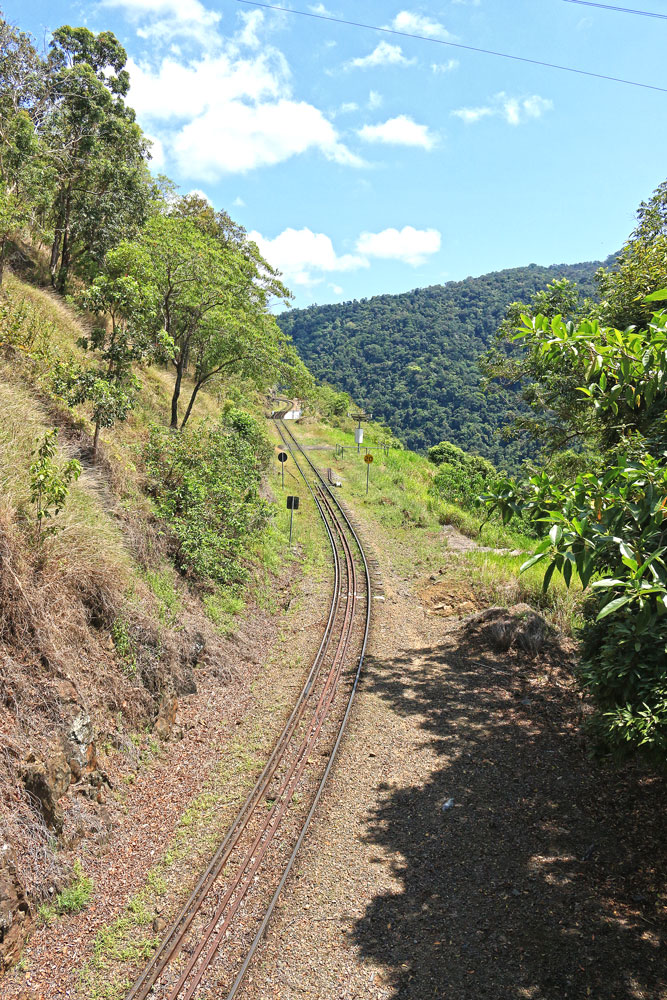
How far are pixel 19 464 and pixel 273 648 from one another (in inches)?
275

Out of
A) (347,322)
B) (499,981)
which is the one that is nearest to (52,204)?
(499,981)

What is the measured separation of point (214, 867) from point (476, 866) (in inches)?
133

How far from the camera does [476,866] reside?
689 cm

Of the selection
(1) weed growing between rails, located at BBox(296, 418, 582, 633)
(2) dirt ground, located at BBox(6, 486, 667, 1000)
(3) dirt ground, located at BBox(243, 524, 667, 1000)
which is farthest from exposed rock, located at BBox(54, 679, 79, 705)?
(1) weed growing between rails, located at BBox(296, 418, 582, 633)

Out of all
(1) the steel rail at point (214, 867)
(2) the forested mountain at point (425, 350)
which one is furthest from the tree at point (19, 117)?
(2) the forested mountain at point (425, 350)

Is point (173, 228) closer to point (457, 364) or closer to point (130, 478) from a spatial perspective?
point (130, 478)

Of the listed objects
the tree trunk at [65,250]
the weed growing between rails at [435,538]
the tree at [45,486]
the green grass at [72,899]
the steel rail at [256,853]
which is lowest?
the steel rail at [256,853]

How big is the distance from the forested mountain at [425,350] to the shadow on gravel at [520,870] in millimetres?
60168

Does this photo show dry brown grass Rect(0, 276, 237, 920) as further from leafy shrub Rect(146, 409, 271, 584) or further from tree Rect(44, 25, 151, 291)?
tree Rect(44, 25, 151, 291)

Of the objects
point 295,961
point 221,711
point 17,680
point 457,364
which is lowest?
point 295,961

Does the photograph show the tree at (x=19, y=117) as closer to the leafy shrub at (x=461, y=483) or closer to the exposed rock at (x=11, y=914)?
the exposed rock at (x=11, y=914)

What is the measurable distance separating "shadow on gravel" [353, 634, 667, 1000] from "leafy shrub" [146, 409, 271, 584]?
616cm

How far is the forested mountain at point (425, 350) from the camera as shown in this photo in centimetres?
9200

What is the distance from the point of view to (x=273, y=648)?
12.6 m
